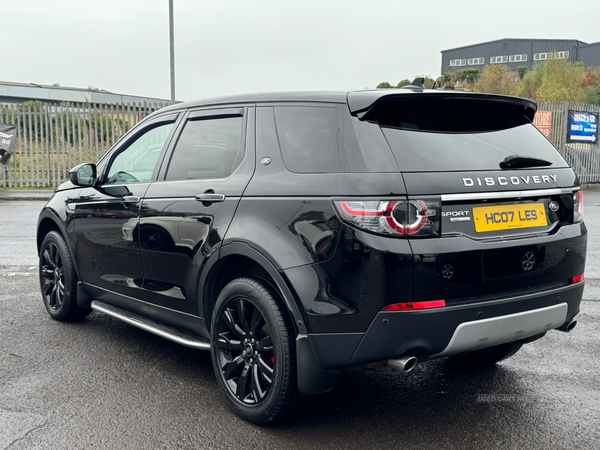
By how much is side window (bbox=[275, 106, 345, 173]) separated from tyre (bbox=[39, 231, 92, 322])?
257 centimetres

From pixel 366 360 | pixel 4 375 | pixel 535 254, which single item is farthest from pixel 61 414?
pixel 535 254

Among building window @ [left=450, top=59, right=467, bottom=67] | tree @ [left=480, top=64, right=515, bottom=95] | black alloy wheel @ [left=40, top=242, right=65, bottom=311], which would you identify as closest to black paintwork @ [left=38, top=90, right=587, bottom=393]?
black alloy wheel @ [left=40, top=242, right=65, bottom=311]

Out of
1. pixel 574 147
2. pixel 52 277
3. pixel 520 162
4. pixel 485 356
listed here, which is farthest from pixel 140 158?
pixel 574 147

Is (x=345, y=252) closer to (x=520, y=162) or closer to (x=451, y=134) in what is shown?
(x=451, y=134)

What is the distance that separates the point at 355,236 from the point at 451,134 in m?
0.80

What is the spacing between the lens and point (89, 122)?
20391 mm

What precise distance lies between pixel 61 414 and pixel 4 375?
2.83ft

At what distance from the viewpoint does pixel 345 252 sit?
9.27ft

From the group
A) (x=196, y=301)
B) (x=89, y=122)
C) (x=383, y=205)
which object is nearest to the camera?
(x=383, y=205)

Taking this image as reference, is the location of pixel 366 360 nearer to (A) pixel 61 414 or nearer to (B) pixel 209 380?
(B) pixel 209 380

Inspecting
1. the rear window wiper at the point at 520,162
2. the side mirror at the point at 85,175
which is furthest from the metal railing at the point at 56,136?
the rear window wiper at the point at 520,162

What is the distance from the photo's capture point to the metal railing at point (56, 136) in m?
20.2

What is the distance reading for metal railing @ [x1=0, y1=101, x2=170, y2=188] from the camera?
2019cm

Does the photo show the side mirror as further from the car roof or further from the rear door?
the car roof
